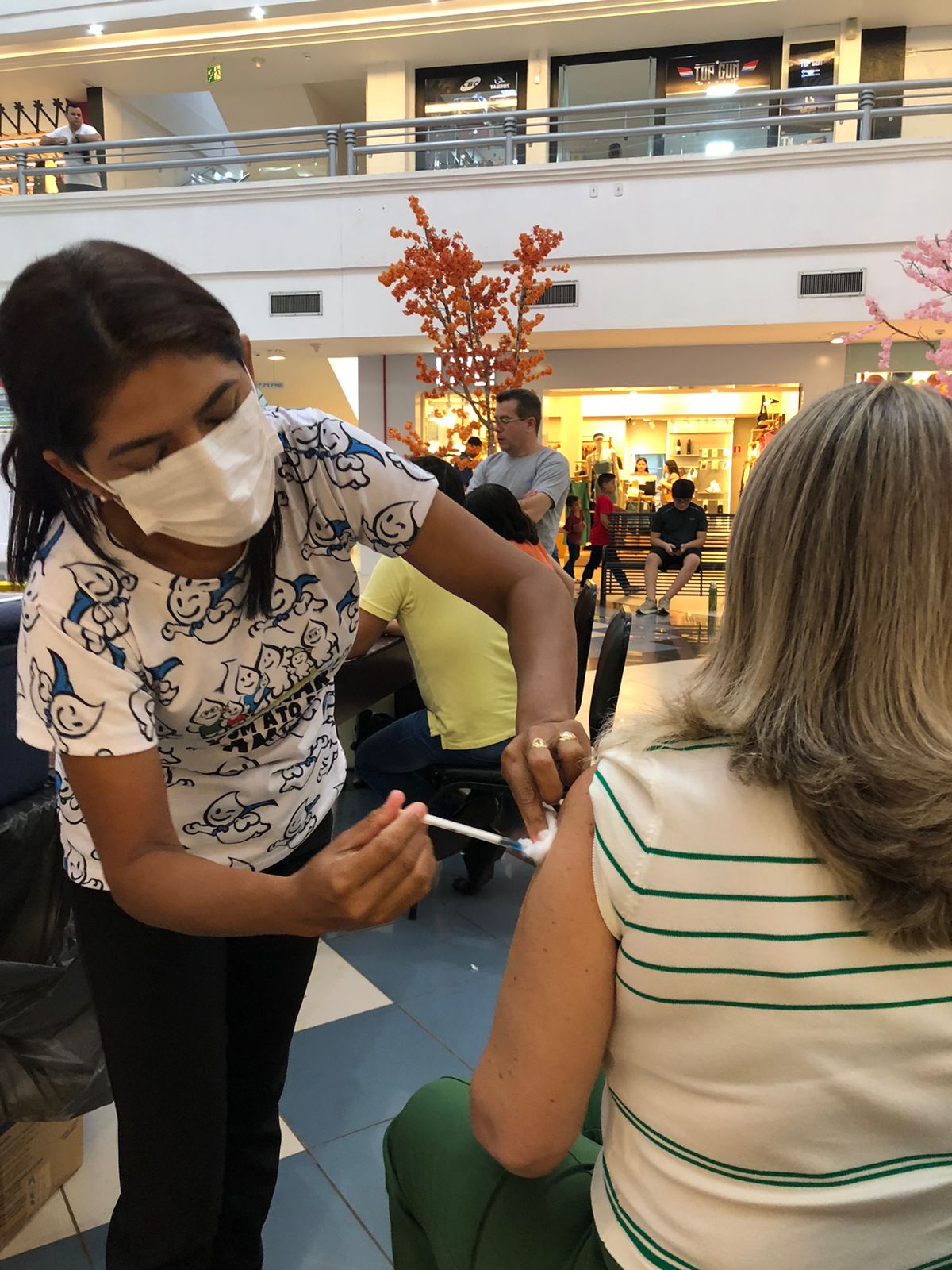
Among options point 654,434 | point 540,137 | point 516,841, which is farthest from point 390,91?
point 516,841

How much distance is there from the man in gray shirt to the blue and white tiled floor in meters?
1.89

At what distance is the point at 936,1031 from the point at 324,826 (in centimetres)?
78

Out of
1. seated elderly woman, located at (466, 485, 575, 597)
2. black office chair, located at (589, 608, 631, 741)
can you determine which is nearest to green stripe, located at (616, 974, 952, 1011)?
black office chair, located at (589, 608, 631, 741)

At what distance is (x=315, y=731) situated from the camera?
112 cm

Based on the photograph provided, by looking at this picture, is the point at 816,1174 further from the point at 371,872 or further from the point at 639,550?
the point at 639,550

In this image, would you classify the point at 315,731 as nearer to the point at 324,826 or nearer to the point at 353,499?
the point at 324,826

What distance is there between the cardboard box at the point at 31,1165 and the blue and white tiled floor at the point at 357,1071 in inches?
0.9

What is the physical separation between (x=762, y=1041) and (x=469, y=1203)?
0.35m

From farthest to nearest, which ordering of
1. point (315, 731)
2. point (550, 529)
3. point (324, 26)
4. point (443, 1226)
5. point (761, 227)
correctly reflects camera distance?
point (324, 26) < point (761, 227) < point (550, 529) < point (315, 731) < point (443, 1226)

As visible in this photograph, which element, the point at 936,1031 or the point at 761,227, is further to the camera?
the point at 761,227

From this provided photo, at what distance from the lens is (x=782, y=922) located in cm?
61

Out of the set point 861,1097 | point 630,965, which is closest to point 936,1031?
point 861,1097

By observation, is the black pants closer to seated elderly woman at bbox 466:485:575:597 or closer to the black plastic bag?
the black plastic bag

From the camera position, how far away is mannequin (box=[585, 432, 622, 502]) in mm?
11953
